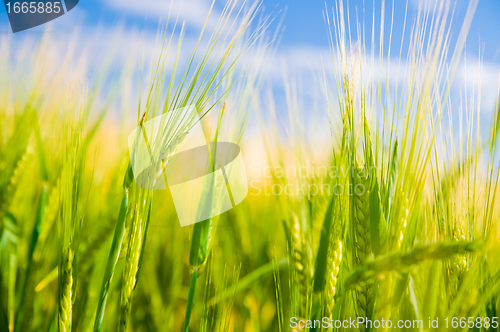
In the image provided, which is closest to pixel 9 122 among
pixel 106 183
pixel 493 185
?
pixel 106 183

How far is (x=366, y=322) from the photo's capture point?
37cm

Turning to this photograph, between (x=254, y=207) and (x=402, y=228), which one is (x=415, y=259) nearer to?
(x=402, y=228)

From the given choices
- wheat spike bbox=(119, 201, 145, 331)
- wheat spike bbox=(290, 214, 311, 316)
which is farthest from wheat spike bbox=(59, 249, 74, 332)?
wheat spike bbox=(290, 214, 311, 316)

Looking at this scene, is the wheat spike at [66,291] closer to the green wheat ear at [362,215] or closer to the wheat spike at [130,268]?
the wheat spike at [130,268]

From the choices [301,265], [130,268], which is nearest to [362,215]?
[301,265]

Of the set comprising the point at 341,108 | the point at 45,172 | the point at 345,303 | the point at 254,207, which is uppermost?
the point at 341,108

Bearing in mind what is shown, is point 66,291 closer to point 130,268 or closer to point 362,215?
point 130,268

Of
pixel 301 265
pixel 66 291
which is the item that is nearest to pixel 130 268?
pixel 66 291

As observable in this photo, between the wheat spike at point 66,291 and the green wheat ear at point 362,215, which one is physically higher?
the green wheat ear at point 362,215

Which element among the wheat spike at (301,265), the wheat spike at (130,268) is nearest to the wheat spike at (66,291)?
the wheat spike at (130,268)

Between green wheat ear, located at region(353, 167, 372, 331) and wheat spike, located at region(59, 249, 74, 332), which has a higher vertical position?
green wheat ear, located at region(353, 167, 372, 331)

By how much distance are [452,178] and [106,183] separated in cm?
78

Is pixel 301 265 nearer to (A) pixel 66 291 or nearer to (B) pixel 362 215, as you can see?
(B) pixel 362 215

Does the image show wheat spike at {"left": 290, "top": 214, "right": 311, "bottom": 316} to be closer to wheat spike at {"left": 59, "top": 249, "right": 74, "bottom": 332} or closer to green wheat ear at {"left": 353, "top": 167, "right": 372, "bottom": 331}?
green wheat ear at {"left": 353, "top": 167, "right": 372, "bottom": 331}
